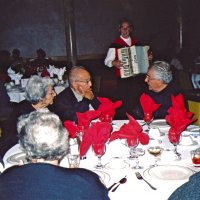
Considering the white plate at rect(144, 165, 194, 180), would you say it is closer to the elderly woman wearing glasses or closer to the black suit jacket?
the elderly woman wearing glasses

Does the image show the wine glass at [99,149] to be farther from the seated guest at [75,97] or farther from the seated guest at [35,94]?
the seated guest at [75,97]

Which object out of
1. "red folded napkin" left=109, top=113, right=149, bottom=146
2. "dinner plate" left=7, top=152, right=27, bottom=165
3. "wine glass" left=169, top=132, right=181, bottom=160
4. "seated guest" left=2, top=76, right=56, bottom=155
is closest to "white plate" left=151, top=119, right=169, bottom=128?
"wine glass" left=169, top=132, right=181, bottom=160

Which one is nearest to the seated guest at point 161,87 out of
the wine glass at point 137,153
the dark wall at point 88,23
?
the wine glass at point 137,153

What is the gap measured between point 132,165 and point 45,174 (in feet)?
3.55

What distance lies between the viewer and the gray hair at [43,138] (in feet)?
6.15

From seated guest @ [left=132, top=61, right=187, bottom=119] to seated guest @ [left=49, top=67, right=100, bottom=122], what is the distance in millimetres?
592

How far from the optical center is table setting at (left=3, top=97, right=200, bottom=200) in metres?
2.27

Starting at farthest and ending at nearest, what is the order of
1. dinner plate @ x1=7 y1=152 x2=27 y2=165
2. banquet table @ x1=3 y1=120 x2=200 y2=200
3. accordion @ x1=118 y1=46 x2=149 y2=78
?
accordion @ x1=118 y1=46 x2=149 y2=78 < dinner plate @ x1=7 y1=152 x2=27 y2=165 < banquet table @ x1=3 y1=120 x2=200 y2=200

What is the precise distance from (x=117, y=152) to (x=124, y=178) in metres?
0.57

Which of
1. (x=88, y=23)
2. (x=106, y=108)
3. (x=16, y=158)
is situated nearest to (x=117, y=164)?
(x=16, y=158)

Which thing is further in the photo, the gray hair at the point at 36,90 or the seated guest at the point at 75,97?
the seated guest at the point at 75,97

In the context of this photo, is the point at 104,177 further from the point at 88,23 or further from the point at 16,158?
the point at 88,23

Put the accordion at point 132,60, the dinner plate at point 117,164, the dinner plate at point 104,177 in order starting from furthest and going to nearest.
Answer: the accordion at point 132,60, the dinner plate at point 117,164, the dinner plate at point 104,177

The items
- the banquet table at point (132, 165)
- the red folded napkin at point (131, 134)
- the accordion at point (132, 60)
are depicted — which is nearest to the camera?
the banquet table at point (132, 165)
